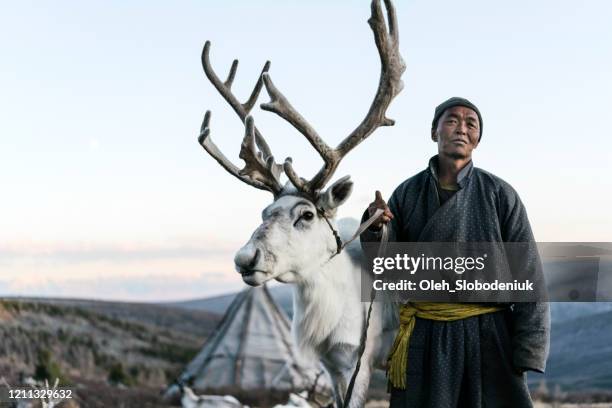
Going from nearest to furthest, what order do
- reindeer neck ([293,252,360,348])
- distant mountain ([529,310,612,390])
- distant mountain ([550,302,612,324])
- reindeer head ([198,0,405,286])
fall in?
reindeer head ([198,0,405,286])
reindeer neck ([293,252,360,348])
distant mountain ([529,310,612,390])
distant mountain ([550,302,612,324])

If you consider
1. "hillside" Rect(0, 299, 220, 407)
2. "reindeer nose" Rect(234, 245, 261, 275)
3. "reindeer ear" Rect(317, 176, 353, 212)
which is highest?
"reindeer ear" Rect(317, 176, 353, 212)

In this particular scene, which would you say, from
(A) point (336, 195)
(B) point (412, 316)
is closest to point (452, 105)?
(A) point (336, 195)

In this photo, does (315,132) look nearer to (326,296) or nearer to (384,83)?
(384,83)

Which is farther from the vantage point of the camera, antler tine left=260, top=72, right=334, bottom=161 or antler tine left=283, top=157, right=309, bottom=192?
antler tine left=260, top=72, right=334, bottom=161

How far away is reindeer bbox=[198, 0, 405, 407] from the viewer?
3424mm

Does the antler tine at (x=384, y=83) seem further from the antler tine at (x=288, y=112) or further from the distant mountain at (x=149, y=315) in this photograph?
the distant mountain at (x=149, y=315)

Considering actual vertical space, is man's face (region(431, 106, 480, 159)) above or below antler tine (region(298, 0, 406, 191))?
below

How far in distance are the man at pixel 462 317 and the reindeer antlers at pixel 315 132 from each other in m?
0.46

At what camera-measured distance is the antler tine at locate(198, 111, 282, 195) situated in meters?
3.52

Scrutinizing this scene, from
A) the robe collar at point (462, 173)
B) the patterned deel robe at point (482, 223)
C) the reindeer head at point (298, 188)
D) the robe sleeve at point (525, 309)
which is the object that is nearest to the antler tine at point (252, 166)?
the reindeer head at point (298, 188)

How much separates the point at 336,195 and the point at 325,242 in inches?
8.7

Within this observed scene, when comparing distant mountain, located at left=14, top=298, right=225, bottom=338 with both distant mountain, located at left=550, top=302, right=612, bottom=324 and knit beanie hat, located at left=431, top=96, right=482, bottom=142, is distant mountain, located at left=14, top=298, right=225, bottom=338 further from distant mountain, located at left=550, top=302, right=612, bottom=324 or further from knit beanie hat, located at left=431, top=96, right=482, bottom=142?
knit beanie hat, located at left=431, top=96, right=482, bottom=142

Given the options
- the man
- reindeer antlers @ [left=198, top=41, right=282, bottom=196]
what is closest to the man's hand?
the man

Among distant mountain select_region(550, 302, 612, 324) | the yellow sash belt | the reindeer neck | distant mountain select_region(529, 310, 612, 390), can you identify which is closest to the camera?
the yellow sash belt
